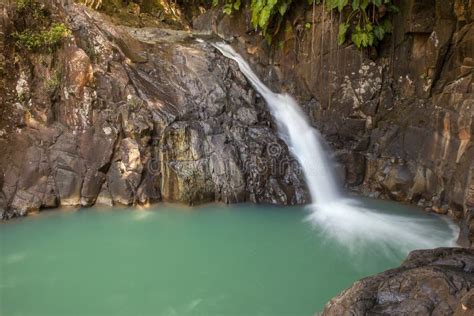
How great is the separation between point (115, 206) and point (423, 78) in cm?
704

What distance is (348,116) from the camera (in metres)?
10.2

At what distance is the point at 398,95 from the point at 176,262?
6.44 meters

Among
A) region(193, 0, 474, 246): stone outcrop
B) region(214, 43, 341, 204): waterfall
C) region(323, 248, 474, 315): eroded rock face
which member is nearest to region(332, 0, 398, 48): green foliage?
region(193, 0, 474, 246): stone outcrop

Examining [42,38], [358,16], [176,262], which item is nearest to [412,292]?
[176,262]

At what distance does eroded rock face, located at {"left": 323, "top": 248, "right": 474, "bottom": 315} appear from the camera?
305 centimetres

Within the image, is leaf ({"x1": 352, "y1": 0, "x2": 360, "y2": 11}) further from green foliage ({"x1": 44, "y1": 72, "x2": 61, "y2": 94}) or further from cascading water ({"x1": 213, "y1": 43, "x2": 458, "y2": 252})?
green foliage ({"x1": 44, "y1": 72, "x2": 61, "y2": 94})

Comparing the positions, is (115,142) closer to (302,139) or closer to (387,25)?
(302,139)

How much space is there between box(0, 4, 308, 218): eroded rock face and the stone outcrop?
73.2 inches

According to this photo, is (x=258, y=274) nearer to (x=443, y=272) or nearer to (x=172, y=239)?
(x=172, y=239)

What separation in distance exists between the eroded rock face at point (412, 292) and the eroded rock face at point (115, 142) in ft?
16.9

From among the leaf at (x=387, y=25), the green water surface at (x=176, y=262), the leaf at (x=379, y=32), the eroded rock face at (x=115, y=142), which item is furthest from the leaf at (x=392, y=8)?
the green water surface at (x=176, y=262)

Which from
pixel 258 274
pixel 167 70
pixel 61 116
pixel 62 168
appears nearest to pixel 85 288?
pixel 258 274

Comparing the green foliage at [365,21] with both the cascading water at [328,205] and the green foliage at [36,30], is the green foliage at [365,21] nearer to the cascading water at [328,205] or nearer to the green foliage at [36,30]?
the cascading water at [328,205]

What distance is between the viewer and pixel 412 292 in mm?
3234
